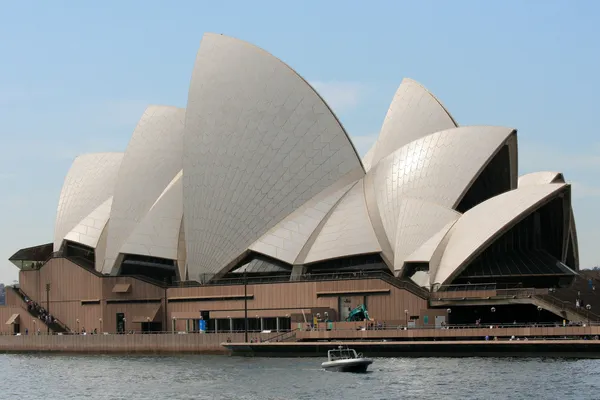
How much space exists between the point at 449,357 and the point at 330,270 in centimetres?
1601

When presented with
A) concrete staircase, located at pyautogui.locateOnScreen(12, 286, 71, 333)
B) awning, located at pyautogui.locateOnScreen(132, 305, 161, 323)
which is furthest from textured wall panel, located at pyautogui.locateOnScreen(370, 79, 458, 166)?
concrete staircase, located at pyautogui.locateOnScreen(12, 286, 71, 333)

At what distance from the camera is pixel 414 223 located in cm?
7412

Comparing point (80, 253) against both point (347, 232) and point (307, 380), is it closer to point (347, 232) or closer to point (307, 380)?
point (347, 232)


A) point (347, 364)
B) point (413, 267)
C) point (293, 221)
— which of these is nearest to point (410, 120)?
point (293, 221)

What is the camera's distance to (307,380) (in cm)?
5541

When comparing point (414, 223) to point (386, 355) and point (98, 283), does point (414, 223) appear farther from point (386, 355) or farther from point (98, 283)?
point (98, 283)

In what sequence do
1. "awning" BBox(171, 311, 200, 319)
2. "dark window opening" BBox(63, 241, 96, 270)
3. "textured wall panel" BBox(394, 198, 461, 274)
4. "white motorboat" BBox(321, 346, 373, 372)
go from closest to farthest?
"white motorboat" BBox(321, 346, 373, 372) < "textured wall panel" BBox(394, 198, 461, 274) < "awning" BBox(171, 311, 200, 319) < "dark window opening" BBox(63, 241, 96, 270)

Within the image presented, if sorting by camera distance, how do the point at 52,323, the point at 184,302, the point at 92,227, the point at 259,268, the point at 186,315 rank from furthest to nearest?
1. the point at 92,227
2. the point at 52,323
3. the point at 184,302
4. the point at 186,315
5. the point at 259,268

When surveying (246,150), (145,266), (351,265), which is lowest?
(351,265)

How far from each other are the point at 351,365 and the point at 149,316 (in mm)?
30066

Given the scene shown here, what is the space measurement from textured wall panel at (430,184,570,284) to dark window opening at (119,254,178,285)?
24337mm

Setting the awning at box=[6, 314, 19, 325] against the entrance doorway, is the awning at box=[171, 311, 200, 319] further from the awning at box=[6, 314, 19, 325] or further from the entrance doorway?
the awning at box=[6, 314, 19, 325]

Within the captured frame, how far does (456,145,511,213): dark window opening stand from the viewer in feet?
252

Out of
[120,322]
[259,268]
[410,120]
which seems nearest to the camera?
[259,268]
